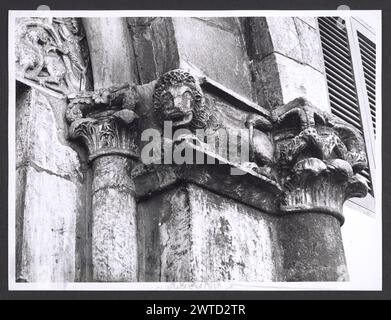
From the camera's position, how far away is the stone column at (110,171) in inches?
288

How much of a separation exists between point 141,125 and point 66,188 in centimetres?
59

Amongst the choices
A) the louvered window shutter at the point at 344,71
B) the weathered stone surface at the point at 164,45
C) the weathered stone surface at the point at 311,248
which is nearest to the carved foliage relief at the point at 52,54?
the weathered stone surface at the point at 164,45

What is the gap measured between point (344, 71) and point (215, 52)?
4.40 ft

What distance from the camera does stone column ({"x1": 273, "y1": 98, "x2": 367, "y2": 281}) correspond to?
7.58 meters

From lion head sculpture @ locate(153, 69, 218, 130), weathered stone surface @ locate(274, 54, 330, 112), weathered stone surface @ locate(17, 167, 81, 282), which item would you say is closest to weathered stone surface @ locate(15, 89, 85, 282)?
weathered stone surface @ locate(17, 167, 81, 282)

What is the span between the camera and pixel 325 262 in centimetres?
755

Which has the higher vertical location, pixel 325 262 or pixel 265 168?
pixel 265 168

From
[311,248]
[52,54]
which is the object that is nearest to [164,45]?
[52,54]

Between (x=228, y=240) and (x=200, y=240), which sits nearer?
(x=200, y=240)

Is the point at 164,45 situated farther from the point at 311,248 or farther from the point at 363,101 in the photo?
the point at 363,101

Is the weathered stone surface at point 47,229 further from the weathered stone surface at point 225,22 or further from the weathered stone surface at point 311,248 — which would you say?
the weathered stone surface at point 225,22

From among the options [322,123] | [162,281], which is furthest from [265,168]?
[162,281]

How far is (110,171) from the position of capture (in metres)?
7.50
